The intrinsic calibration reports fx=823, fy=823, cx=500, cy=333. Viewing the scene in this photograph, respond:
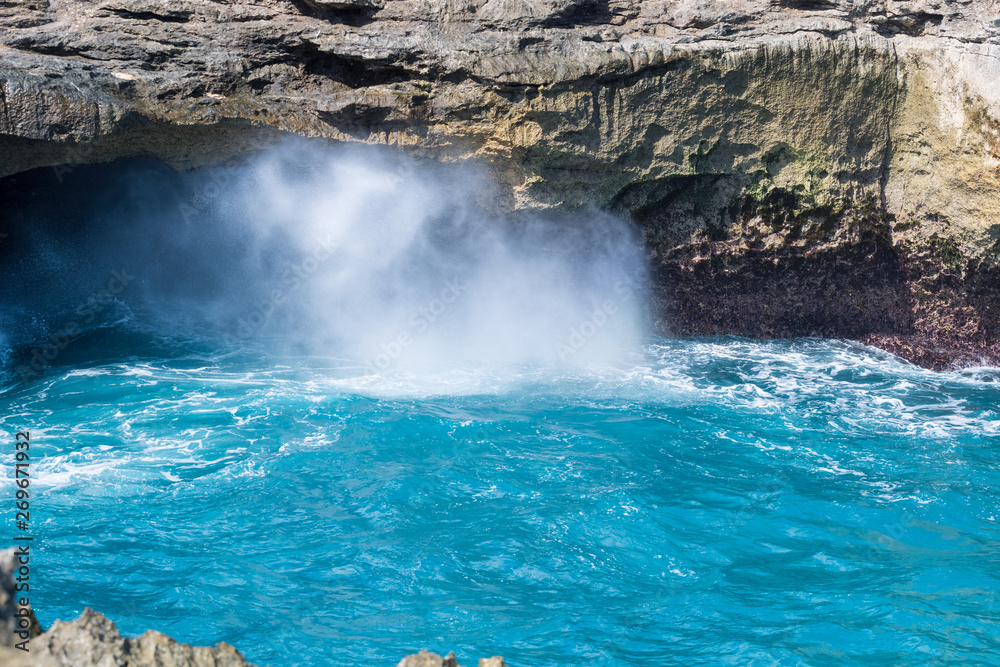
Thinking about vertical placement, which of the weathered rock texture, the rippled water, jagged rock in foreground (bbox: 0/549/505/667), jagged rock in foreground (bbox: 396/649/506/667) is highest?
the weathered rock texture

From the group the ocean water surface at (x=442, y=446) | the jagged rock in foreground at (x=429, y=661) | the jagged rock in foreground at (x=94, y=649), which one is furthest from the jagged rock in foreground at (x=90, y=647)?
the ocean water surface at (x=442, y=446)

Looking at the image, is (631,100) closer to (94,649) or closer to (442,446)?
(442,446)

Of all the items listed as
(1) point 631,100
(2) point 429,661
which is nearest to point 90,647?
(2) point 429,661

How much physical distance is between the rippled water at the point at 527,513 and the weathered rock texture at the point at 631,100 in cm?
176

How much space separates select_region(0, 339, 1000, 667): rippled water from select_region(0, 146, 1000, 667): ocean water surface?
0.07 ft

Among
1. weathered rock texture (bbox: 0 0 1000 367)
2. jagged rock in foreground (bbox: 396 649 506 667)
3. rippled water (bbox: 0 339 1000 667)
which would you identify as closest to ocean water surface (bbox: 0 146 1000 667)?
rippled water (bbox: 0 339 1000 667)

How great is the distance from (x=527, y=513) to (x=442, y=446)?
118cm

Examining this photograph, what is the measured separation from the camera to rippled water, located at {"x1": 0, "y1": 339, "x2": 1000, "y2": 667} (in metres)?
3.84

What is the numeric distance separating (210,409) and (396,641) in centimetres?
347

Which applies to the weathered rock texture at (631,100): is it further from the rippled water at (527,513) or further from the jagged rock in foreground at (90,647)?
the jagged rock in foreground at (90,647)

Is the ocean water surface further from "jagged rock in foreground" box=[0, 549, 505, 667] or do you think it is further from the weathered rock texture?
"jagged rock in foreground" box=[0, 549, 505, 667]

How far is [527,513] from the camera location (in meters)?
4.92

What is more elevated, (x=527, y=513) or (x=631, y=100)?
(x=631, y=100)

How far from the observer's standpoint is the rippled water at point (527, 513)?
12.6ft
